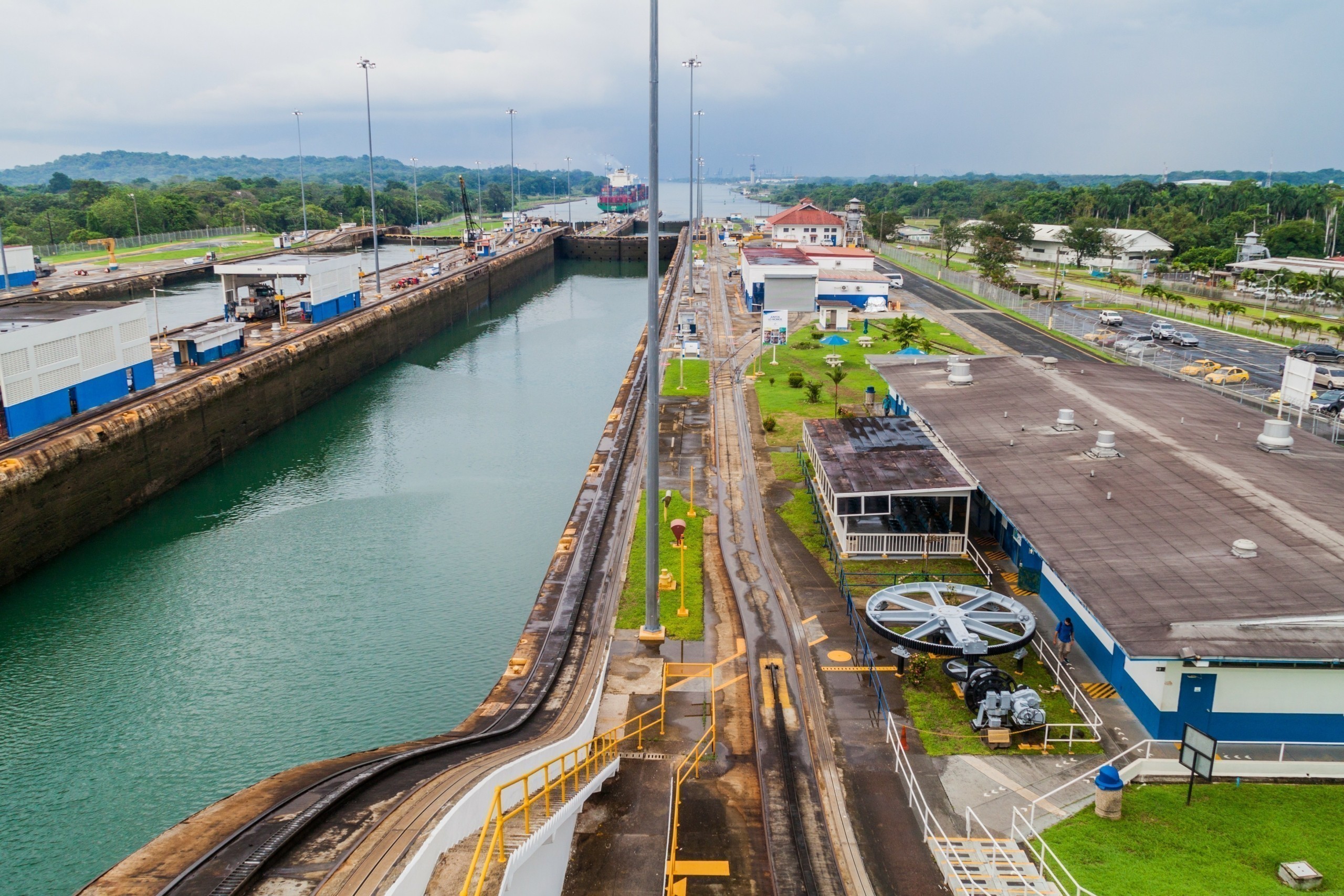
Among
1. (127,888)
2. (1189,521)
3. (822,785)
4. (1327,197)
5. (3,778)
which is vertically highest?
(1327,197)

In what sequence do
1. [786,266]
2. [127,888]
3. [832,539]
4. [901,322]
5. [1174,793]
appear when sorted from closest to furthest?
1. [127,888]
2. [1174,793]
3. [832,539]
4. [901,322]
5. [786,266]

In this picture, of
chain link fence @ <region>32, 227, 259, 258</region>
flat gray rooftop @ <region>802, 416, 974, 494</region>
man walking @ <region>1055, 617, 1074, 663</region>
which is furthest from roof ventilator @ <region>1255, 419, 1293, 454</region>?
chain link fence @ <region>32, 227, 259, 258</region>

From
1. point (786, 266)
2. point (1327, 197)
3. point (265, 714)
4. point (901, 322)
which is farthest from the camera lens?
point (1327, 197)

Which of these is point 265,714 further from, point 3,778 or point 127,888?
point 127,888

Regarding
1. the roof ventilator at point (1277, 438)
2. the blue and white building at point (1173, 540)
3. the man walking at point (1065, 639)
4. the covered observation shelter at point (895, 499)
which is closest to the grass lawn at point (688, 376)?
the blue and white building at point (1173, 540)

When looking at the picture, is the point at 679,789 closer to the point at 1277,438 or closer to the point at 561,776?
the point at 561,776

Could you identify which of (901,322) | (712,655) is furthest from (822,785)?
(901,322)

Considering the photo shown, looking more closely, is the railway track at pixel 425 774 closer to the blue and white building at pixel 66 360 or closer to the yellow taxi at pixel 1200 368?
the blue and white building at pixel 66 360

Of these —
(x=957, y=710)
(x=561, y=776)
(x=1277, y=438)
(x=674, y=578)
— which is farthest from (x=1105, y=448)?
(x=561, y=776)
